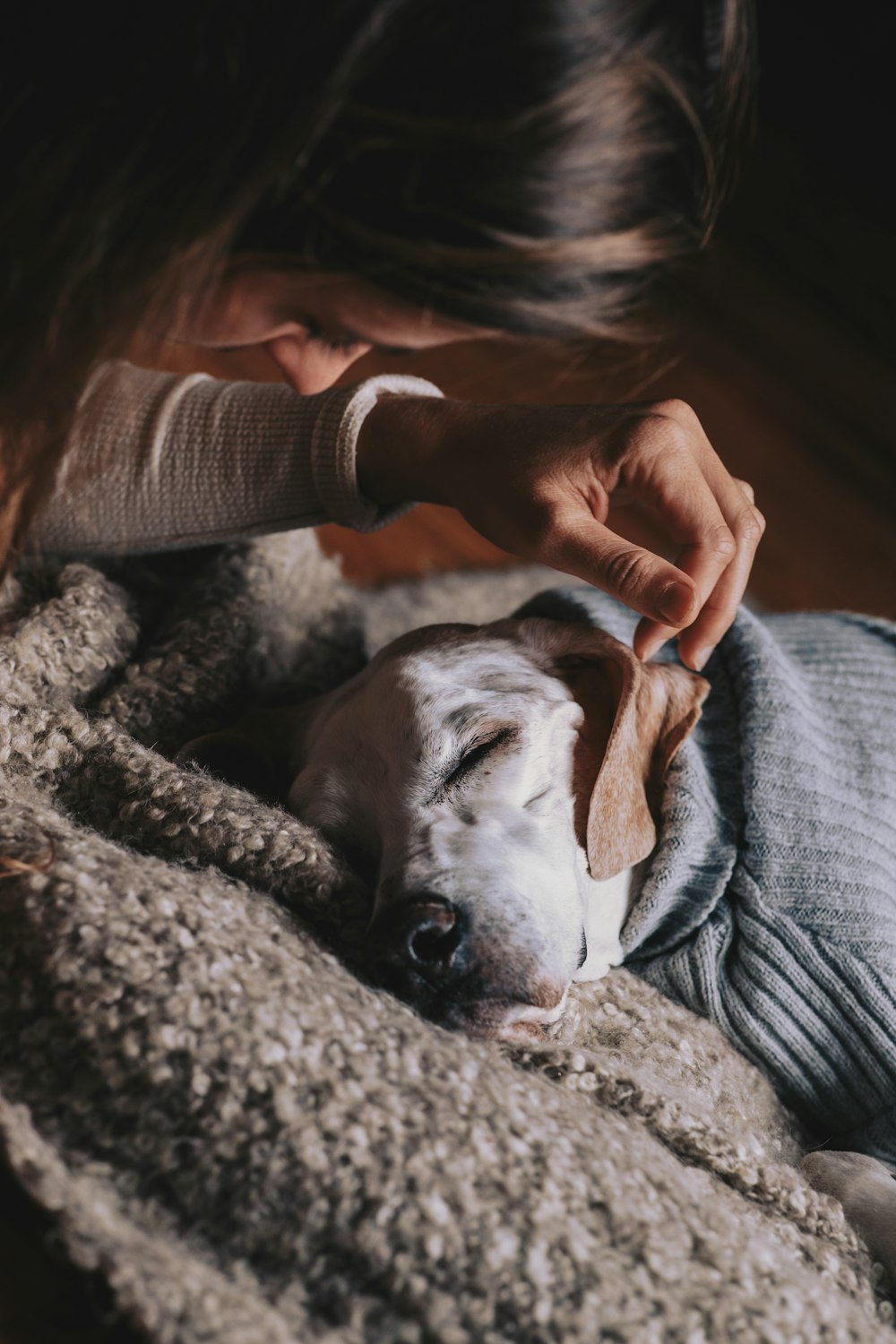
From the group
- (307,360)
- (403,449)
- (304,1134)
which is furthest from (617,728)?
(307,360)

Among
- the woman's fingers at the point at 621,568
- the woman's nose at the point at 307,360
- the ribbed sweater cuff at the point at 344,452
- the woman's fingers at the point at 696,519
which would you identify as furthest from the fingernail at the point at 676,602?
the woman's nose at the point at 307,360

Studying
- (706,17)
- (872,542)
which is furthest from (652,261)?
(872,542)

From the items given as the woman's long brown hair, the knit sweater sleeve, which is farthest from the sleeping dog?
the woman's long brown hair

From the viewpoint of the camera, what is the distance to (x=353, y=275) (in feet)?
3.64

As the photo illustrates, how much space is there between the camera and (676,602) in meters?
1.06

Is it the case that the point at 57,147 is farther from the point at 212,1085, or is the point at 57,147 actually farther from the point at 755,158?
the point at 755,158

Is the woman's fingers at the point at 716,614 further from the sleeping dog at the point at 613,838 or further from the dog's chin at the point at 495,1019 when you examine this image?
the dog's chin at the point at 495,1019

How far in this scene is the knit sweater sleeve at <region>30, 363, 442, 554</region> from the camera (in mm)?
1456

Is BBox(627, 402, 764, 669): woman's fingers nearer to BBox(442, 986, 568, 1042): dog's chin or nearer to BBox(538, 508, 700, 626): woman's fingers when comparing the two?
BBox(538, 508, 700, 626): woman's fingers

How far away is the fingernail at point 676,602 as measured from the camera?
1.06 m

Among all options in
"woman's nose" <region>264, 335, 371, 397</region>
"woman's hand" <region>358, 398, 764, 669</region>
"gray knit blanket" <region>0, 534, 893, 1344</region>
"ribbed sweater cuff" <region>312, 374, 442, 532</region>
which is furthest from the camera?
"woman's nose" <region>264, 335, 371, 397</region>

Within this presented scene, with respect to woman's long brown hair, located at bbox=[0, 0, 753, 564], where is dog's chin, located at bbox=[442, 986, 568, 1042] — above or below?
below

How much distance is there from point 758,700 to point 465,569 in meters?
1.29

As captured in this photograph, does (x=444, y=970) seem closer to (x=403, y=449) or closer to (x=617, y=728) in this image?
(x=617, y=728)
